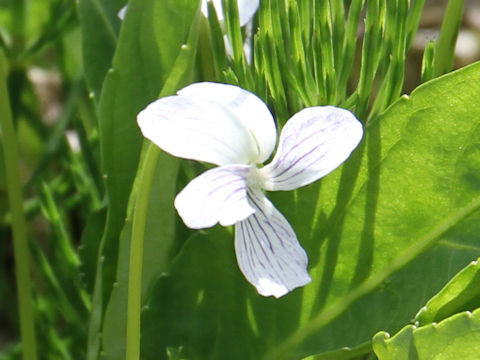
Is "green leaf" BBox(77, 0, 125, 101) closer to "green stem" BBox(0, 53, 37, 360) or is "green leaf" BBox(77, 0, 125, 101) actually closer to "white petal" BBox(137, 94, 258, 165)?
"green stem" BBox(0, 53, 37, 360)

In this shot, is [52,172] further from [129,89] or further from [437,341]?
[437,341]

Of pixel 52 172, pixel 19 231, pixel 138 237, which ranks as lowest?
pixel 52 172

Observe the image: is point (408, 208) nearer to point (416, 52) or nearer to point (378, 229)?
point (378, 229)

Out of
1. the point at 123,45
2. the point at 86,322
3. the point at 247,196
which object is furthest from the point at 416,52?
the point at 247,196

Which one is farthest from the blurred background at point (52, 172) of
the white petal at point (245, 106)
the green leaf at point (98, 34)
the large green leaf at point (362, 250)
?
the white petal at point (245, 106)

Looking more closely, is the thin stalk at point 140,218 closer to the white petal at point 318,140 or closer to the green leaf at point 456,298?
the white petal at point 318,140

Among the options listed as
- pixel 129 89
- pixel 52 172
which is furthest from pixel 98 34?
pixel 52 172
